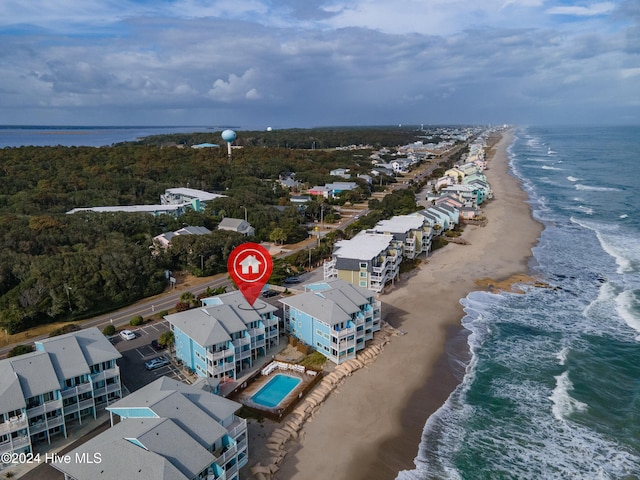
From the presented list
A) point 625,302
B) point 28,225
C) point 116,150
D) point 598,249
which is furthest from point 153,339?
point 116,150

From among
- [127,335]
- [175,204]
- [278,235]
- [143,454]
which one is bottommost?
[127,335]

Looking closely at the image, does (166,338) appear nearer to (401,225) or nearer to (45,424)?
(45,424)

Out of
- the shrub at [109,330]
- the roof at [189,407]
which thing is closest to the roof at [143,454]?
the roof at [189,407]

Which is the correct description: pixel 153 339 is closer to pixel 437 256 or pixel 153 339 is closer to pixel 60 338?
pixel 60 338

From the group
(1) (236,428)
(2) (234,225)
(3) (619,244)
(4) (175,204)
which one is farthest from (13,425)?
(3) (619,244)

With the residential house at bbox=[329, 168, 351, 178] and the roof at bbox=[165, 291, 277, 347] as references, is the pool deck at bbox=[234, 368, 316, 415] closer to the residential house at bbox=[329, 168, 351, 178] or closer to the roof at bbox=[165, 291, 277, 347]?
the roof at bbox=[165, 291, 277, 347]

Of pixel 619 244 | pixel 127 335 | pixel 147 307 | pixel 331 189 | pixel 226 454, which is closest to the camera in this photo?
pixel 226 454

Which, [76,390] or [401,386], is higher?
[76,390]
